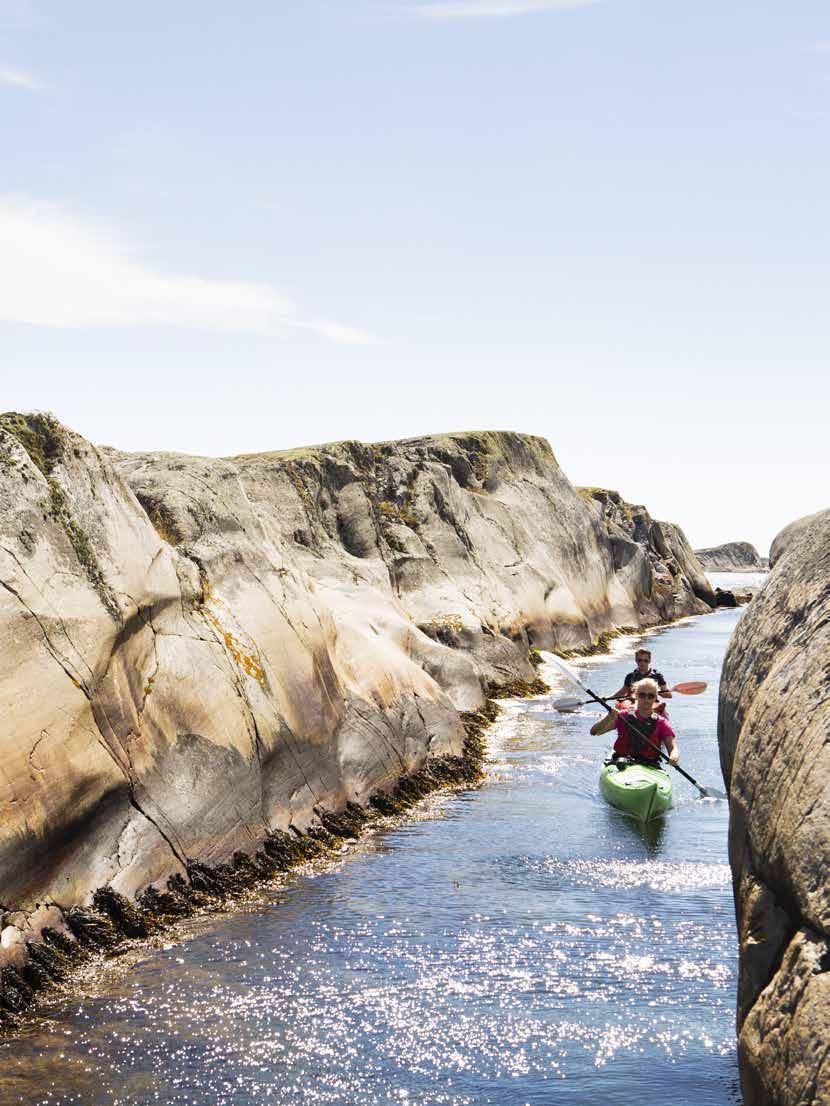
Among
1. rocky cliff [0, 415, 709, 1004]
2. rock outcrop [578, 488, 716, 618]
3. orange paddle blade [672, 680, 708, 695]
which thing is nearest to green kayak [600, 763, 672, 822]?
orange paddle blade [672, 680, 708, 695]

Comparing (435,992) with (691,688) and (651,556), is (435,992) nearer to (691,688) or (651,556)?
(691,688)

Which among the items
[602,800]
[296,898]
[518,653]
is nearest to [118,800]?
[296,898]

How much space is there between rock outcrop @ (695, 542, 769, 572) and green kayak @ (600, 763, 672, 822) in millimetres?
159086

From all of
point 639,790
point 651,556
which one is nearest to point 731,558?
point 651,556

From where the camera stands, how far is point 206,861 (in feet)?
39.9

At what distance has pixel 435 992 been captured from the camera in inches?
386

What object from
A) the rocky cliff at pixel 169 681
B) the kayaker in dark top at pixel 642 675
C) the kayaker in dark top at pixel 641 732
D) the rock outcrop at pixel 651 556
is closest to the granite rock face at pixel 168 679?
the rocky cliff at pixel 169 681

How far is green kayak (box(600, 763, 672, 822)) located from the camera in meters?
16.6

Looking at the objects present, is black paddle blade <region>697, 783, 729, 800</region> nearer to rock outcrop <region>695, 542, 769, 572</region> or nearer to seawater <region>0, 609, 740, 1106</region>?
seawater <region>0, 609, 740, 1106</region>

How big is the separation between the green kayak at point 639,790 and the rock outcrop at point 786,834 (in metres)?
9.01

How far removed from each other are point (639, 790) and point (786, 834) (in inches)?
436

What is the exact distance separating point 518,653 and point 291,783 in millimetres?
18153

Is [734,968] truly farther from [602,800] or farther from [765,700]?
[602,800]

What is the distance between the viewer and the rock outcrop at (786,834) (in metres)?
5.27
